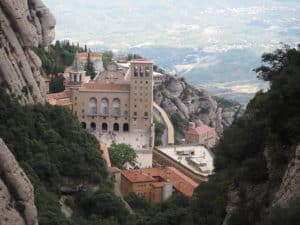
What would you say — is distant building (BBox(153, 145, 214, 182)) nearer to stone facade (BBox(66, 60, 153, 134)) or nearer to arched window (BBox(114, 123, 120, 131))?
stone facade (BBox(66, 60, 153, 134))

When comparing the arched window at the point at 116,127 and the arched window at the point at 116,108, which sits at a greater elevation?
the arched window at the point at 116,108

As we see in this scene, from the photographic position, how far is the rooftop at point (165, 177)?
4875 centimetres

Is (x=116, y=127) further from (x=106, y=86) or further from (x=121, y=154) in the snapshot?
(x=121, y=154)

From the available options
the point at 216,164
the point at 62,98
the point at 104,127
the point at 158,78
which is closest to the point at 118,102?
the point at 104,127

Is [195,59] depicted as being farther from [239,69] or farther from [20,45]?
[20,45]

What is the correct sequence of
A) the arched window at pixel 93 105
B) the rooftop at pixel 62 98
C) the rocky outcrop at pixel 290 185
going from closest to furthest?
the rocky outcrop at pixel 290 185 < the rooftop at pixel 62 98 < the arched window at pixel 93 105

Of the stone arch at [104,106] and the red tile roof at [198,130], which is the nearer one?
the stone arch at [104,106]

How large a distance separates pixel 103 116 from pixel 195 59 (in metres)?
111

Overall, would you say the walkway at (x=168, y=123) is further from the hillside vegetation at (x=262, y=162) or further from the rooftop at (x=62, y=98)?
the hillside vegetation at (x=262, y=162)

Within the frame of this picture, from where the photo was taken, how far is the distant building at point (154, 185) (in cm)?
4825

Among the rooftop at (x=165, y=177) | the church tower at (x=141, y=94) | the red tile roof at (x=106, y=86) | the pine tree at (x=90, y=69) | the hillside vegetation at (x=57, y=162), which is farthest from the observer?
the pine tree at (x=90, y=69)

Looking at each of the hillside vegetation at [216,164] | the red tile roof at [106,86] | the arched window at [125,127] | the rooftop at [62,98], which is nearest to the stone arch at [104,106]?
the red tile roof at [106,86]

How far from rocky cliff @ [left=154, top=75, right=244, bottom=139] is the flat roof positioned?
21.8 metres

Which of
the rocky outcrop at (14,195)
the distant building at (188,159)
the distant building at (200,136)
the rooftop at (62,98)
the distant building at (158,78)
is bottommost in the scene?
the distant building at (200,136)
